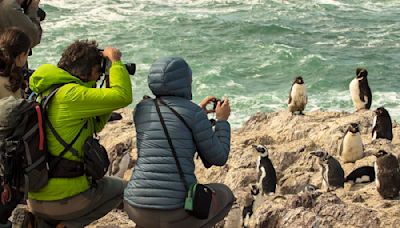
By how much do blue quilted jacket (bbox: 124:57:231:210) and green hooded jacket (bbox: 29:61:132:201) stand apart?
249mm

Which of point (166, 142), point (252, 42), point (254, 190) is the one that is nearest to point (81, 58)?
point (166, 142)

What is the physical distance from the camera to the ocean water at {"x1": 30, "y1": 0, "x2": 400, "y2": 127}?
22.1 meters

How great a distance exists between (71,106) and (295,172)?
6.35m

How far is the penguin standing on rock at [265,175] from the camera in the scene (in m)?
9.67

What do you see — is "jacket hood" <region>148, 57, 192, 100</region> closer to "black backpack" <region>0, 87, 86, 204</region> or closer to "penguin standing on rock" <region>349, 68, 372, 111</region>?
"black backpack" <region>0, 87, 86, 204</region>

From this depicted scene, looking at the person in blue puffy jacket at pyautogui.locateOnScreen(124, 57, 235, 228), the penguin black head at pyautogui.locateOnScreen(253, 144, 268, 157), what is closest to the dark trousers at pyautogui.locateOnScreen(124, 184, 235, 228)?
the person in blue puffy jacket at pyautogui.locateOnScreen(124, 57, 235, 228)

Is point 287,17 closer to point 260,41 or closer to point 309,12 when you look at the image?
point 309,12

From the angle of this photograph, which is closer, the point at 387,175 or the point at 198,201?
the point at 198,201

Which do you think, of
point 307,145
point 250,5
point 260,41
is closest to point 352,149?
point 307,145

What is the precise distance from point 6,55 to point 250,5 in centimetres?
3119

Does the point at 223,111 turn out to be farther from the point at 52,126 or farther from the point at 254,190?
the point at 254,190

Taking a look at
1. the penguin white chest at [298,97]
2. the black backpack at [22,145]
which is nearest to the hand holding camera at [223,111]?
the black backpack at [22,145]

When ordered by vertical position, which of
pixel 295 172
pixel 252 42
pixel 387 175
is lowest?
pixel 252 42

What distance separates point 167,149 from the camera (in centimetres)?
485
